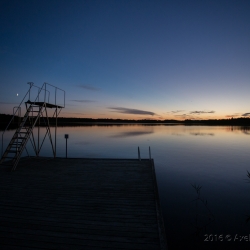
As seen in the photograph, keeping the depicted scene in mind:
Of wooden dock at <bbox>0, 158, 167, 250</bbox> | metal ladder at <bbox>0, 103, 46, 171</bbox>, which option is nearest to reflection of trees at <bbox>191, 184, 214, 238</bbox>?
wooden dock at <bbox>0, 158, 167, 250</bbox>

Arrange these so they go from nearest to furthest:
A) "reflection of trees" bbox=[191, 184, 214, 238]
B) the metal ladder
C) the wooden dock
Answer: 1. the wooden dock
2. "reflection of trees" bbox=[191, 184, 214, 238]
3. the metal ladder

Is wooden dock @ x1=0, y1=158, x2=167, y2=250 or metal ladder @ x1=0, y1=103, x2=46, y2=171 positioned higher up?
metal ladder @ x1=0, y1=103, x2=46, y2=171

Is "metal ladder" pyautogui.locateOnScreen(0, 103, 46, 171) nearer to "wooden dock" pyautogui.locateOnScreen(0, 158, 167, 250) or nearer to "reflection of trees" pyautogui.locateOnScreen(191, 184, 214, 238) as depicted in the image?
"wooden dock" pyautogui.locateOnScreen(0, 158, 167, 250)

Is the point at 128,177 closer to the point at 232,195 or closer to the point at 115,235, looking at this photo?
the point at 115,235

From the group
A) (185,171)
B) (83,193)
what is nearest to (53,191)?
(83,193)

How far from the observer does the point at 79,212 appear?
4.63 meters

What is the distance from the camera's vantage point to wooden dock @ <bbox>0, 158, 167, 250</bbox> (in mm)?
3518

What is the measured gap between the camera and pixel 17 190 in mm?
6168

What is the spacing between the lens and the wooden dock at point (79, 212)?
352cm

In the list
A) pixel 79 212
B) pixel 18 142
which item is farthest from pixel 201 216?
pixel 18 142

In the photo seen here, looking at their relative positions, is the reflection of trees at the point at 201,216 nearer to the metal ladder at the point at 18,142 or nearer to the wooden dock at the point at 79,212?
the wooden dock at the point at 79,212

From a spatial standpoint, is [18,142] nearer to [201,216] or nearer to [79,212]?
[79,212]

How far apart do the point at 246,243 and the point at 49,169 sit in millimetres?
9261

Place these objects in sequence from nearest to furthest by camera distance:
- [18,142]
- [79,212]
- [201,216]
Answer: [79,212], [201,216], [18,142]
